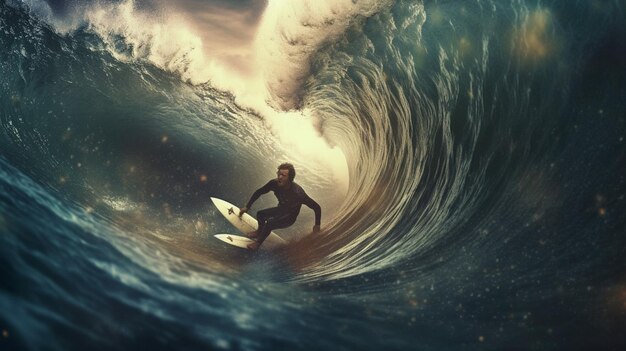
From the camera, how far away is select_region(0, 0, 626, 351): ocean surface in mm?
4828

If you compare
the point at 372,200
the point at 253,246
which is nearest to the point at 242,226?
the point at 253,246

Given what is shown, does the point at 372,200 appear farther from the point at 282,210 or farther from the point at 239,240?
the point at 239,240

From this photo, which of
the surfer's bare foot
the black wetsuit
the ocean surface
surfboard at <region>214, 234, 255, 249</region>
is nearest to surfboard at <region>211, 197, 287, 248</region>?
surfboard at <region>214, 234, 255, 249</region>

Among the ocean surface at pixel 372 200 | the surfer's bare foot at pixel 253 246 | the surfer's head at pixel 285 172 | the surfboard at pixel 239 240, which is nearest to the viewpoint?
the ocean surface at pixel 372 200

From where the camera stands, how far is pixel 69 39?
35.6ft

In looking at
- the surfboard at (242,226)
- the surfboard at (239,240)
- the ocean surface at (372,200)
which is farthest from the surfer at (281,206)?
the ocean surface at (372,200)

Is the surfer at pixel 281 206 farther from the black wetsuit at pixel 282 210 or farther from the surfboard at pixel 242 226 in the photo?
the surfboard at pixel 242 226

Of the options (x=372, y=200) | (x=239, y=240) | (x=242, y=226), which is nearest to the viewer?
(x=239, y=240)

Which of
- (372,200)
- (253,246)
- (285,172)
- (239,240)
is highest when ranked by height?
(372,200)

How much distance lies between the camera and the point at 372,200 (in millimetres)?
8375

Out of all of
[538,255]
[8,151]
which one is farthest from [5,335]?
[538,255]

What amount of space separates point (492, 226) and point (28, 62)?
11.4 metres

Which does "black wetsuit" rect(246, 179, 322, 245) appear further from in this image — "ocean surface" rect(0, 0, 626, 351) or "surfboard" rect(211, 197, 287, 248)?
"ocean surface" rect(0, 0, 626, 351)

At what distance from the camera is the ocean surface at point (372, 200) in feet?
15.8
